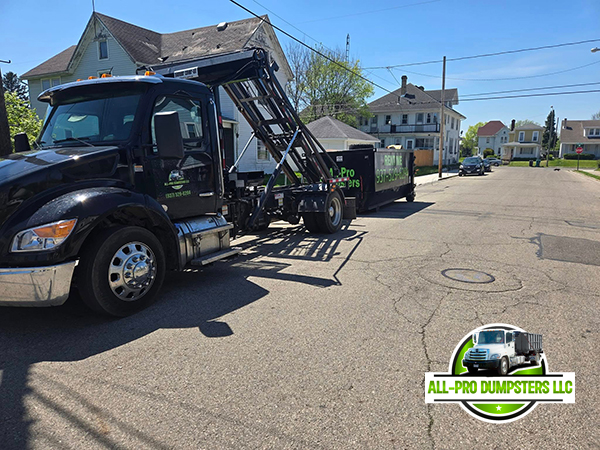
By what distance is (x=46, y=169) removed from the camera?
4.29 meters

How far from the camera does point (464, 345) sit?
385cm

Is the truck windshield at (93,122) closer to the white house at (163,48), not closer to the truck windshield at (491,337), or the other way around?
the truck windshield at (491,337)

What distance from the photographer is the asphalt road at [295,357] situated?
2.74 m

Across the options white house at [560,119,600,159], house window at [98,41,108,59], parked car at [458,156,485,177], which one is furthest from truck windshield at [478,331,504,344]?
white house at [560,119,600,159]

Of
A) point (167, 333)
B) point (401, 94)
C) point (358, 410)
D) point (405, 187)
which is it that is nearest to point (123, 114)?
point (167, 333)

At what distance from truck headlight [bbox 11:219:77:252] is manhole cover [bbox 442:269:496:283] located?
16.1 feet

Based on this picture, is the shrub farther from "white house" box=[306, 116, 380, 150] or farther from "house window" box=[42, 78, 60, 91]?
"house window" box=[42, 78, 60, 91]

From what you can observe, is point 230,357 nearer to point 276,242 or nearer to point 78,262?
point 78,262

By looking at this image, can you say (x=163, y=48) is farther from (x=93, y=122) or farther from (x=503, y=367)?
(x=503, y=367)

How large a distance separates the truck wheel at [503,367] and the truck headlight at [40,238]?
3907 millimetres

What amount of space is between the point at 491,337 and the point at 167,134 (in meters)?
4.02

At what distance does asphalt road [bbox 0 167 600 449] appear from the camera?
2744 millimetres

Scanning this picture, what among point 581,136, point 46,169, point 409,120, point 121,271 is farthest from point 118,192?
point 581,136

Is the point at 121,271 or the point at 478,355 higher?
the point at 121,271
